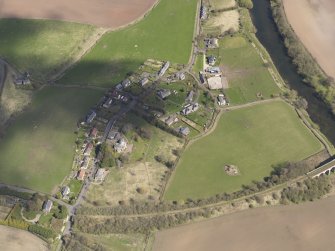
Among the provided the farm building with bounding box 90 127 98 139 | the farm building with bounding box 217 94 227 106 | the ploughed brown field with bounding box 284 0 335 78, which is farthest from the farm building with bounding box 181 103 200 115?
the ploughed brown field with bounding box 284 0 335 78

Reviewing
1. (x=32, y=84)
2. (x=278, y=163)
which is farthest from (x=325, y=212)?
(x=32, y=84)

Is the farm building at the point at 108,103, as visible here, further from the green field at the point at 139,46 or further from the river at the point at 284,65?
the river at the point at 284,65

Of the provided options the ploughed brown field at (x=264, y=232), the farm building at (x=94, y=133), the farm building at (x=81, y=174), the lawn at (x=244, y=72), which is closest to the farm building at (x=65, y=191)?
the farm building at (x=81, y=174)

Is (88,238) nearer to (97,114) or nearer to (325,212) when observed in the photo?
(97,114)

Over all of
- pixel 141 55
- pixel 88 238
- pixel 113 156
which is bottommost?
pixel 88 238

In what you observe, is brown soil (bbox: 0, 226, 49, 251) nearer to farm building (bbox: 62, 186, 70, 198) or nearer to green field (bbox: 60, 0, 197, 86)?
farm building (bbox: 62, 186, 70, 198)
